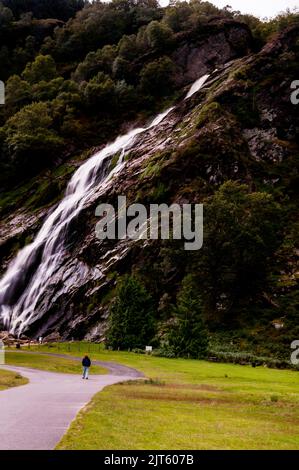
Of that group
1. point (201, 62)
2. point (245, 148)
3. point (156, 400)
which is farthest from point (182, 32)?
point (156, 400)

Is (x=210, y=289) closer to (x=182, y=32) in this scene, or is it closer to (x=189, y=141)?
(x=189, y=141)

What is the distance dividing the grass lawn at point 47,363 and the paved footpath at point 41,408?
Answer: 5229 mm

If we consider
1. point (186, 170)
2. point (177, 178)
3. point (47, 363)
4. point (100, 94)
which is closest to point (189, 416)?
point (47, 363)

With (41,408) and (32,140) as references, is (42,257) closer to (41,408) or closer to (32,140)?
(32,140)

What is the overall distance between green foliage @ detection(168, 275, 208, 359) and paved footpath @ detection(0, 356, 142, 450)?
20308 millimetres

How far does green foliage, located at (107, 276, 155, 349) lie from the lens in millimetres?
61594

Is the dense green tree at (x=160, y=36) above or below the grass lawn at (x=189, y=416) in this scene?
above

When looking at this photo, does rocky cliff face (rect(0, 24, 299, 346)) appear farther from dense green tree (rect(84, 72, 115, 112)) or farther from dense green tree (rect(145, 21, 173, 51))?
dense green tree (rect(84, 72, 115, 112))

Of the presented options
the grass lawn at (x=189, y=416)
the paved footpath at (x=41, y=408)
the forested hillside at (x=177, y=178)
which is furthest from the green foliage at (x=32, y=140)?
the paved footpath at (x=41, y=408)

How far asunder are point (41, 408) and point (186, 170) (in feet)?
226

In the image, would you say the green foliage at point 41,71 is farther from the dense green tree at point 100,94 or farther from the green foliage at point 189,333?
the green foliage at point 189,333

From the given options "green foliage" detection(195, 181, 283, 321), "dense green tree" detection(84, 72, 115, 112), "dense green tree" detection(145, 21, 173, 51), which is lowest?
"green foliage" detection(195, 181, 283, 321)

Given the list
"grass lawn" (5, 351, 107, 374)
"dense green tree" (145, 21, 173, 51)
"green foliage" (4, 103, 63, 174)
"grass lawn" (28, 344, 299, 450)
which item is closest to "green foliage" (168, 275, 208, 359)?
"grass lawn" (5, 351, 107, 374)

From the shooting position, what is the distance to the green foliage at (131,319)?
6159cm
